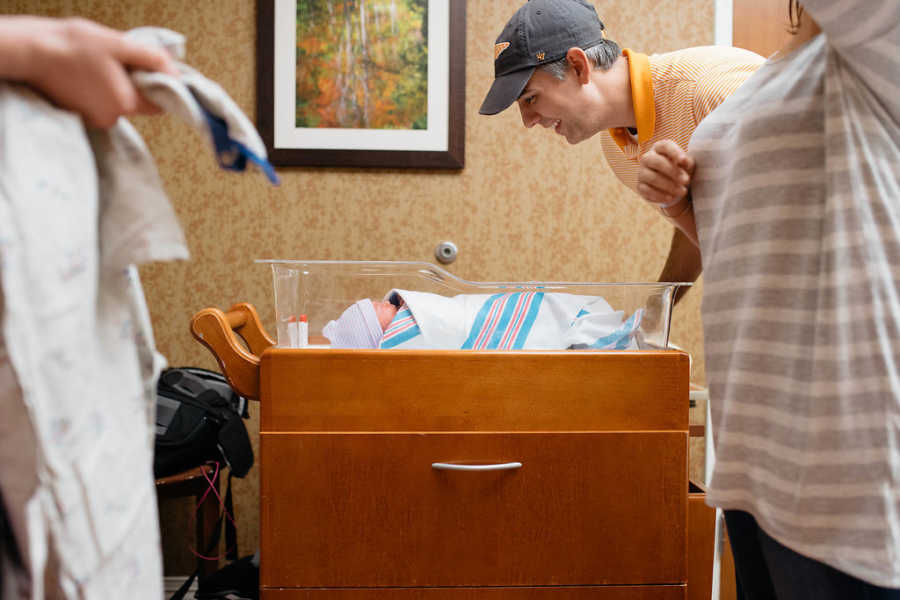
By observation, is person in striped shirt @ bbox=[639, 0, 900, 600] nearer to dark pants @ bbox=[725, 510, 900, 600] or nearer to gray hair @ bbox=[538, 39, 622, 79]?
dark pants @ bbox=[725, 510, 900, 600]

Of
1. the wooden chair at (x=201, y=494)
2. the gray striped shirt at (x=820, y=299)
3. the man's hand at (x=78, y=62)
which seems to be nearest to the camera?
the man's hand at (x=78, y=62)

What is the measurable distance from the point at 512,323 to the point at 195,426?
0.79 metres

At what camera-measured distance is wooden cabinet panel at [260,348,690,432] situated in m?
1.01

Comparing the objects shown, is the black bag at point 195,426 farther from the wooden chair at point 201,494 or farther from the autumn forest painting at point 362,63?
the autumn forest painting at point 362,63

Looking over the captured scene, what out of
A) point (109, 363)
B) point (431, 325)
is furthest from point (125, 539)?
point (431, 325)

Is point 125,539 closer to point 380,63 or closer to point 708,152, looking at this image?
point 708,152

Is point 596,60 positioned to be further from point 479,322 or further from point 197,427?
point 197,427

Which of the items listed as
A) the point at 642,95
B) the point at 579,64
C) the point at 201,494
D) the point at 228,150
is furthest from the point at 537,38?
the point at 201,494

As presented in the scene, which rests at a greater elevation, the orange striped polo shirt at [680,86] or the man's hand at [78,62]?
the orange striped polo shirt at [680,86]

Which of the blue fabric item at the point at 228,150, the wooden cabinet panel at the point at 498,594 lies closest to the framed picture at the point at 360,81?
the wooden cabinet panel at the point at 498,594

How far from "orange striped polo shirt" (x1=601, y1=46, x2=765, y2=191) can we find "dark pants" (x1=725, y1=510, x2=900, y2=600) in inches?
25.3

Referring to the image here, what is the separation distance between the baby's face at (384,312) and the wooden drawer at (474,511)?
19cm

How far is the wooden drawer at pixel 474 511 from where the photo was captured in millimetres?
1007

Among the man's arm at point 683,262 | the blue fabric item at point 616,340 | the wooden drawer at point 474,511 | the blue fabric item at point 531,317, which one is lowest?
the wooden drawer at point 474,511
